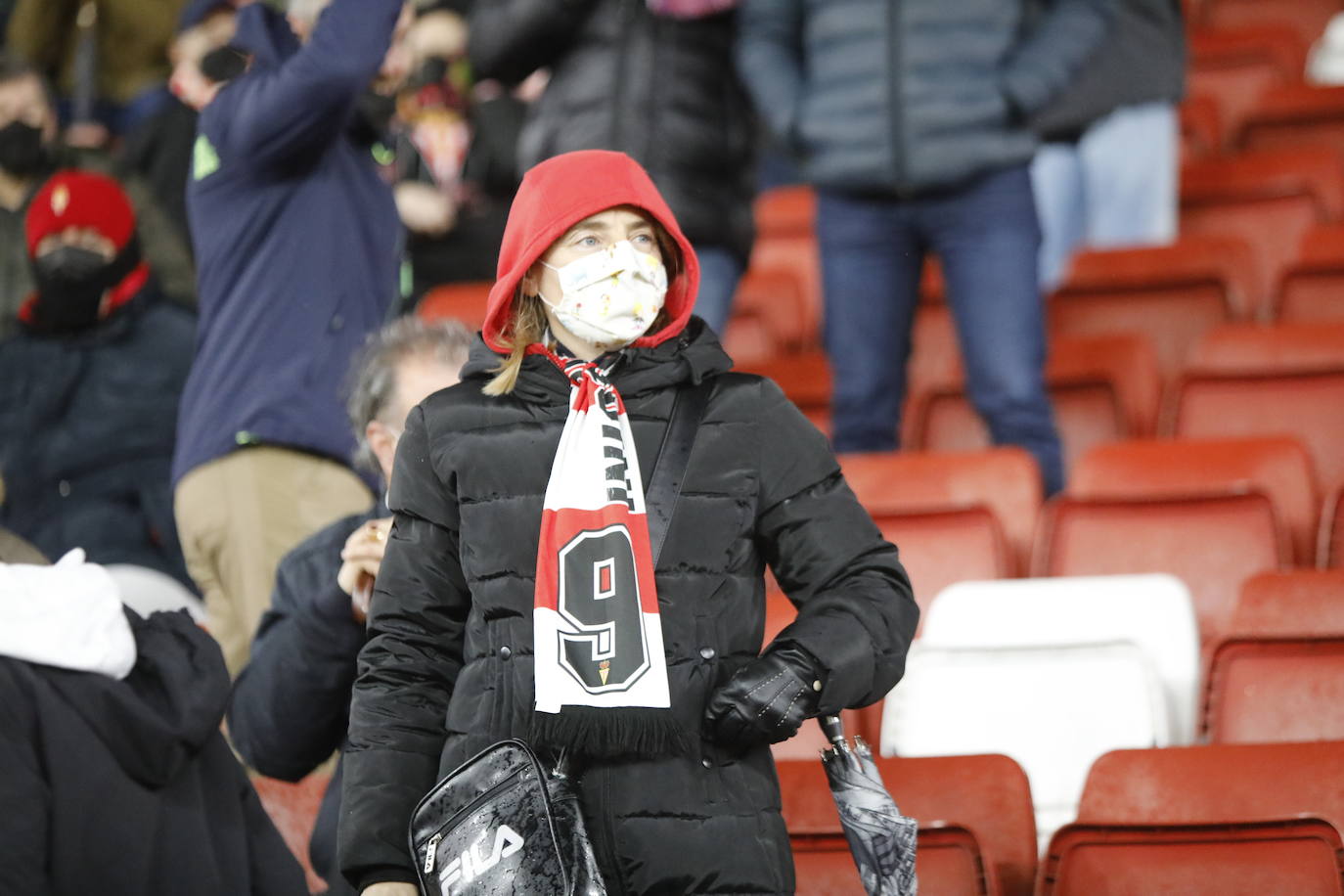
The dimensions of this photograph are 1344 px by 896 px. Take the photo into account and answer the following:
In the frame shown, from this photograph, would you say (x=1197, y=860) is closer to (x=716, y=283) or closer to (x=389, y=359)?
(x=389, y=359)

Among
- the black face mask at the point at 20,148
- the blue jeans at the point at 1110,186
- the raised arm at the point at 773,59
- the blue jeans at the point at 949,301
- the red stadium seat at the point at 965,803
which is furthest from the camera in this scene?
the black face mask at the point at 20,148

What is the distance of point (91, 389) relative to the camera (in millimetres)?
4754

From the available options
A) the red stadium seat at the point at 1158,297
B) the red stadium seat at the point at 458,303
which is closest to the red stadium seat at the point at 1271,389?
the red stadium seat at the point at 1158,297

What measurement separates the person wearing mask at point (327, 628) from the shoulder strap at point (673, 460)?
653 millimetres

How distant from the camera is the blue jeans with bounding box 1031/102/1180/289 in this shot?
5.41 metres

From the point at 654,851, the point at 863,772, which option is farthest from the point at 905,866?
the point at 654,851

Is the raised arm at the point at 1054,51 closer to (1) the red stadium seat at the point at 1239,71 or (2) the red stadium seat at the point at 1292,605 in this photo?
(2) the red stadium seat at the point at 1292,605

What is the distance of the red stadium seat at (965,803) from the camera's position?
9.39ft

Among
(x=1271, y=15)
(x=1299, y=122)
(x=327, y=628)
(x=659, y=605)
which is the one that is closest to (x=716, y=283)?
(x=327, y=628)

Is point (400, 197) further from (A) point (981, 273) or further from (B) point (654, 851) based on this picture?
(B) point (654, 851)

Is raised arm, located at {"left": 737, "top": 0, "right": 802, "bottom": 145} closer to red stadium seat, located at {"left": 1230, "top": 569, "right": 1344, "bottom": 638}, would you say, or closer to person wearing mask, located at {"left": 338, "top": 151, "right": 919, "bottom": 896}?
red stadium seat, located at {"left": 1230, "top": 569, "right": 1344, "bottom": 638}

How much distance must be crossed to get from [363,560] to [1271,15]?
645 centimetres

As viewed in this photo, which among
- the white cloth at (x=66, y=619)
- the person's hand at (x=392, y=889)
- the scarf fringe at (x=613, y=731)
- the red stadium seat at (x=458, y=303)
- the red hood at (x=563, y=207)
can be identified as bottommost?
the red stadium seat at (x=458, y=303)

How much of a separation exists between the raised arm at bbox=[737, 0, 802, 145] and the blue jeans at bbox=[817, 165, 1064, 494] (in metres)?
0.22
